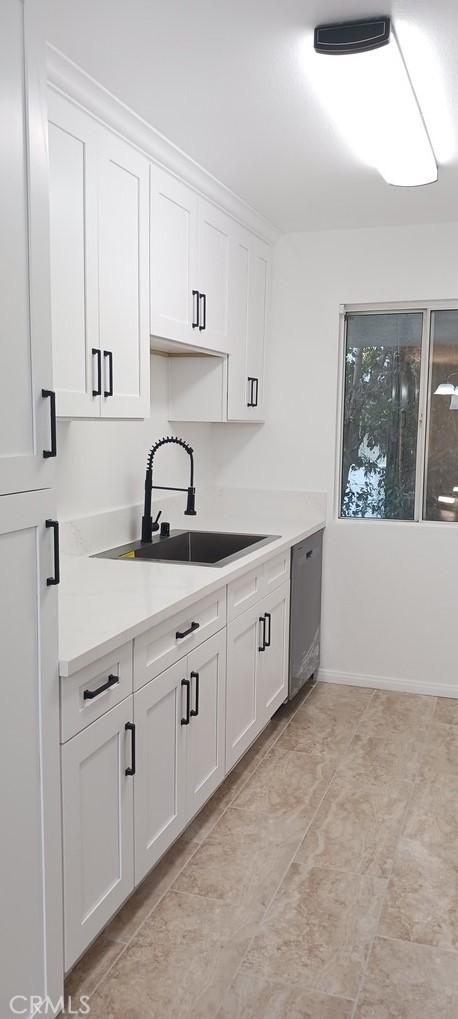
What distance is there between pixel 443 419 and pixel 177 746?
239 cm

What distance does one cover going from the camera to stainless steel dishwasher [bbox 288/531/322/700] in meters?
3.72

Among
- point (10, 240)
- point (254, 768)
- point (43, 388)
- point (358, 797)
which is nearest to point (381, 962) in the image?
point (358, 797)

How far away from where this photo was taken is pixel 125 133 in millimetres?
2504

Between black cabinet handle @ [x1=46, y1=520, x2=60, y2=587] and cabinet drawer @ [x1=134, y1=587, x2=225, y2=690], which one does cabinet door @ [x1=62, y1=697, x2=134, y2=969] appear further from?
black cabinet handle @ [x1=46, y1=520, x2=60, y2=587]

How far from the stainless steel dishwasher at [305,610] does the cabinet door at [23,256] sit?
222 cm

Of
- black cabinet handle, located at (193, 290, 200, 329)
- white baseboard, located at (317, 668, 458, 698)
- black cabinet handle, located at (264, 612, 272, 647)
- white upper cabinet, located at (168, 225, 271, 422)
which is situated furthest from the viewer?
white baseboard, located at (317, 668, 458, 698)

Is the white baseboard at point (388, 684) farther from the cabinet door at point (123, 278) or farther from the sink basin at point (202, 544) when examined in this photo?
the cabinet door at point (123, 278)

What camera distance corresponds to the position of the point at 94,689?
1886 mm

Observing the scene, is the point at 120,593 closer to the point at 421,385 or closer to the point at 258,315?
the point at 258,315

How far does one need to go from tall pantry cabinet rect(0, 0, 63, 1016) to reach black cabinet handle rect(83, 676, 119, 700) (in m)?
0.14

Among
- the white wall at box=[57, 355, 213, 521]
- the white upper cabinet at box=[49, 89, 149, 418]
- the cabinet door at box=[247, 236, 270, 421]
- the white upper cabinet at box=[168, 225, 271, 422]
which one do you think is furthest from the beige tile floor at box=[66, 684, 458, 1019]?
the cabinet door at box=[247, 236, 270, 421]

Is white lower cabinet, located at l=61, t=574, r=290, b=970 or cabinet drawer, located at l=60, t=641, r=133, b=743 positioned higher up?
cabinet drawer, located at l=60, t=641, r=133, b=743

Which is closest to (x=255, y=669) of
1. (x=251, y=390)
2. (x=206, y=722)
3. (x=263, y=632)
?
(x=263, y=632)

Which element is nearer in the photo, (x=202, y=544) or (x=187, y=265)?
(x=187, y=265)
